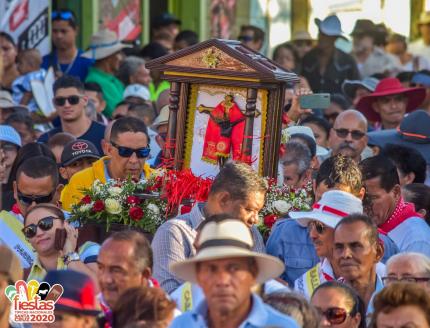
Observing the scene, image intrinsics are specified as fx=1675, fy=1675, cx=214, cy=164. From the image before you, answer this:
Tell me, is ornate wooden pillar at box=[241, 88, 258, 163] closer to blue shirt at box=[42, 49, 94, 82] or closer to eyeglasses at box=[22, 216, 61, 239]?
eyeglasses at box=[22, 216, 61, 239]

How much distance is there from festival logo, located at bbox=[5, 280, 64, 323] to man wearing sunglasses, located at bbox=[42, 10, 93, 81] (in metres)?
8.96

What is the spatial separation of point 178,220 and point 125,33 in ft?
38.3

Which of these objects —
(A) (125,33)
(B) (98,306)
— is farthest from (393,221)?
(A) (125,33)

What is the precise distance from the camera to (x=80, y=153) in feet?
45.1

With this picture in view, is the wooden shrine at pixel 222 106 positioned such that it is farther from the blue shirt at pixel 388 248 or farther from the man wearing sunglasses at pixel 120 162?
the blue shirt at pixel 388 248

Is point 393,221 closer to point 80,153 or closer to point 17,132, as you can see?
point 80,153

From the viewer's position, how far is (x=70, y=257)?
1104cm

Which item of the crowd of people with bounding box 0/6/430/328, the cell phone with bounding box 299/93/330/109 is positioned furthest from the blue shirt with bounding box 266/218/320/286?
the cell phone with bounding box 299/93/330/109

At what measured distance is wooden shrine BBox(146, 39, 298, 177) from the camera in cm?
1194

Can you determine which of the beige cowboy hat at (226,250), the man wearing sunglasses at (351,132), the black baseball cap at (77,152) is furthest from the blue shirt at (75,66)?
the beige cowboy hat at (226,250)

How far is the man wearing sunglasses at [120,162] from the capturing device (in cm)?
1276

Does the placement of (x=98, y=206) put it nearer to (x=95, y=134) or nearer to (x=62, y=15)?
(x=95, y=134)

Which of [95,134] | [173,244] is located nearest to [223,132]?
[173,244]

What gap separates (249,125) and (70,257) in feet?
5.93
